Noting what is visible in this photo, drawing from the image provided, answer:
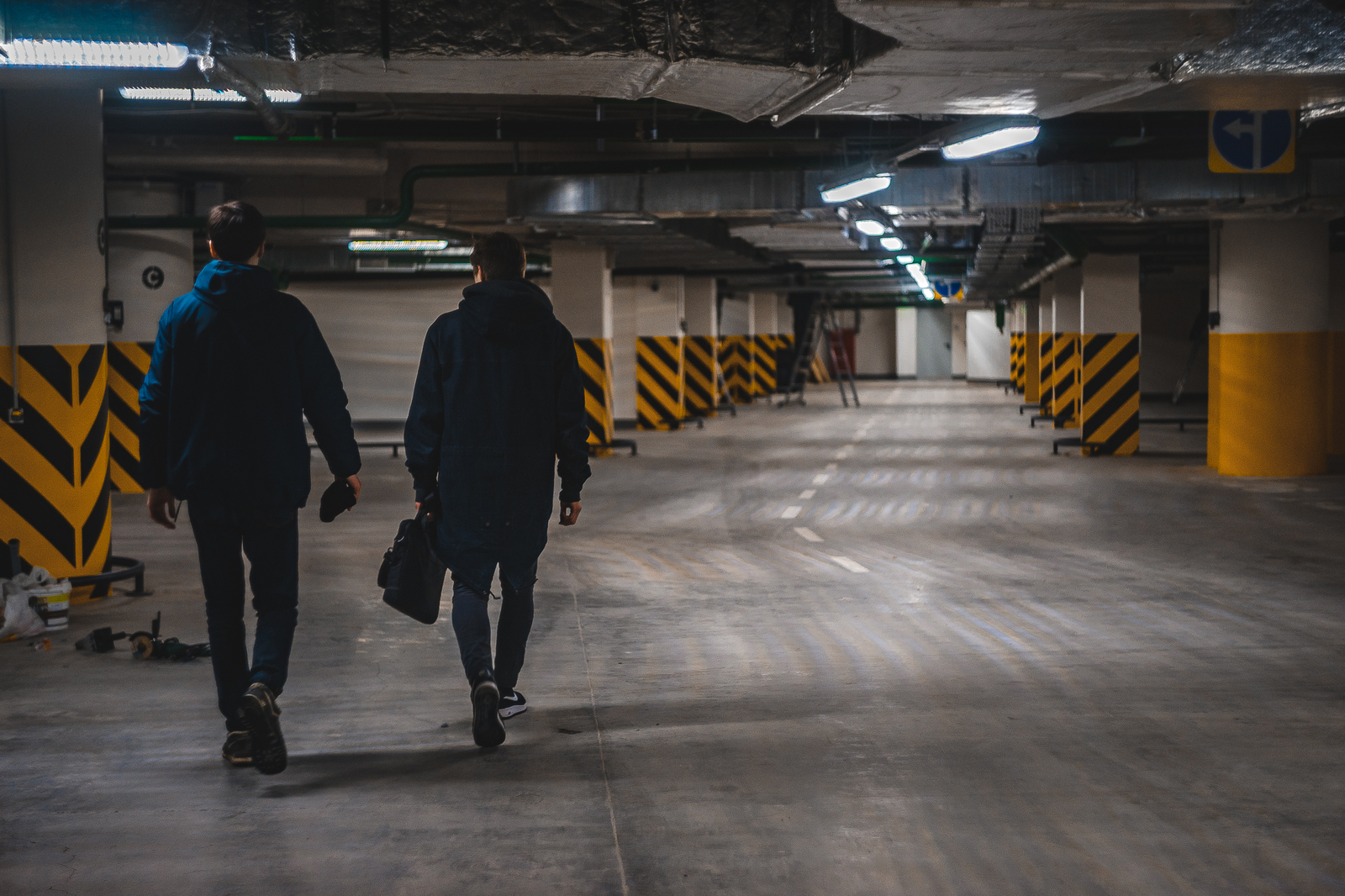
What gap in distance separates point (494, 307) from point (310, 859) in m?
1.81

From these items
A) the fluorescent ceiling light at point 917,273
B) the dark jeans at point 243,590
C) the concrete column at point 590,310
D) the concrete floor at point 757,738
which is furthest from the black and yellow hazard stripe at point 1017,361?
the dark jeans at point 243,590

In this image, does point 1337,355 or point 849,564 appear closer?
point 849,564

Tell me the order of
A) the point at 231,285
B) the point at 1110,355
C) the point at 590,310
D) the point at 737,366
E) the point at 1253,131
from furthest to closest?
the point at 737,366, the point at 590,310, the point at 1110,355, the point at 1253,131, the point at 231,285

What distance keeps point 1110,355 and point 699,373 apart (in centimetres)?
1204

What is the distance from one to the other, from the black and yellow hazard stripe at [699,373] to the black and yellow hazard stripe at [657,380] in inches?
151

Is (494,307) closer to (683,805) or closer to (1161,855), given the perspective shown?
(683,805)

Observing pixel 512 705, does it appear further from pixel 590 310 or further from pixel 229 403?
pixel 590 310

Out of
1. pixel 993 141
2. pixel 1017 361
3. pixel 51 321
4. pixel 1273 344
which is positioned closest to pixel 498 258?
pixel 51 321

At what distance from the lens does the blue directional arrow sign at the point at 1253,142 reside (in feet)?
27.6

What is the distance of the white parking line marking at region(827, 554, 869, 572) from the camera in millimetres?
7938

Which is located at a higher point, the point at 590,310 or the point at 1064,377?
the point at 590,310

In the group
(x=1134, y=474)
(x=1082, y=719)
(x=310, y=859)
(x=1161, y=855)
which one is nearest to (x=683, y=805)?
(x=310, y=859)

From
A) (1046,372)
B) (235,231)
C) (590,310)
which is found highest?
(590,310)

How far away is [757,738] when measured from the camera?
423cm
